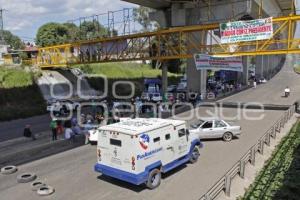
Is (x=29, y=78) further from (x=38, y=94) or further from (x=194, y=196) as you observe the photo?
(x=194, y=196)

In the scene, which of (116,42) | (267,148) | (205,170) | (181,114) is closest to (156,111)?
(181,114)

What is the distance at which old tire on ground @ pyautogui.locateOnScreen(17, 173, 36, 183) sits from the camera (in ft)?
46.1

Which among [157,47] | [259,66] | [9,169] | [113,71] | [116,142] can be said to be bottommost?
[9,169]

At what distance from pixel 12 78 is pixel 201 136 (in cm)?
3058

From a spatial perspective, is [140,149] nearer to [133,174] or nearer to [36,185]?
[133,174]

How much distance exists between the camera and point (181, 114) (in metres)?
31.7

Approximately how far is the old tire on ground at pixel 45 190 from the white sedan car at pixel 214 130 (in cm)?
984

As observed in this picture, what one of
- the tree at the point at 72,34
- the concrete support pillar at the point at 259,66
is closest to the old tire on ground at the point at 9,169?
the concrete support pillar at the point at 259,66

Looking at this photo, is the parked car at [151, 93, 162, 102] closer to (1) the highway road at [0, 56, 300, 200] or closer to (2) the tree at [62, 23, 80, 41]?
(1) the highway road at [0, 56, 300, 200]

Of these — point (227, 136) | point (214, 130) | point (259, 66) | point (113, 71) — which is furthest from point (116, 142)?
point (259, 66)

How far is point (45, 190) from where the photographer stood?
41.8 feet

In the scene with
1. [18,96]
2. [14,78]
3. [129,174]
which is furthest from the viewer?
Answer: [14,78]

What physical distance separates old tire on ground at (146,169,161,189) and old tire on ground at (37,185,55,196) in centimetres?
373

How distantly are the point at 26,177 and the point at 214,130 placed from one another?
1110 centimetres
